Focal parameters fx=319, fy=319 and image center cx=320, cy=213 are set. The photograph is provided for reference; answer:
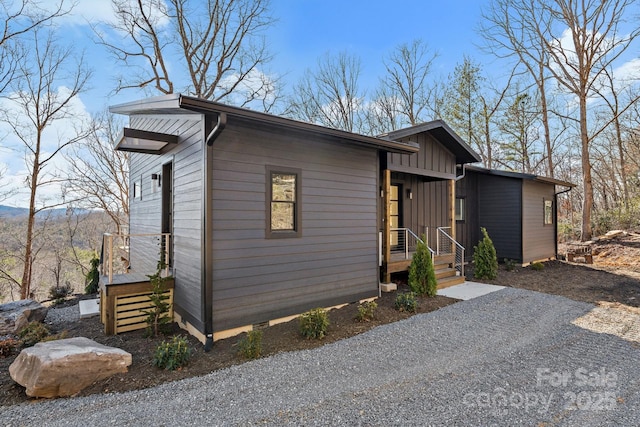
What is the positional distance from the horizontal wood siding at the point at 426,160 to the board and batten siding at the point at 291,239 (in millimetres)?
1133

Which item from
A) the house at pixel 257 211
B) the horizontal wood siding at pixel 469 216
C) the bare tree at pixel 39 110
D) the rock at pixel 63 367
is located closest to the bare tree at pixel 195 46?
the bare tree at pixel 39 110

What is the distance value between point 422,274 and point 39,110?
1437cm

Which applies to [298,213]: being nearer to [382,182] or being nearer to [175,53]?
[382,182]

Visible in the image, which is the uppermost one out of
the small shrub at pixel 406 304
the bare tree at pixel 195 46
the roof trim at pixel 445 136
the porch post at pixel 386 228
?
the bare tree at pixel 195 46

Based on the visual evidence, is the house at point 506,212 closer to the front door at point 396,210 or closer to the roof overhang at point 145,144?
the front door at point 396,210

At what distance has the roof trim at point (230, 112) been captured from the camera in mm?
3762

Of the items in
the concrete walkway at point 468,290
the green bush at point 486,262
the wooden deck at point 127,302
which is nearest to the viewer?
the wooden deck at point 127,302

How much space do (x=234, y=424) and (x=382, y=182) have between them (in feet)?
19.6

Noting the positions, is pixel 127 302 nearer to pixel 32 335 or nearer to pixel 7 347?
pixel 32 335

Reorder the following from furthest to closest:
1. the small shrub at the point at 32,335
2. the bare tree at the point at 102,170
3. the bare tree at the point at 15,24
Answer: the bare tree at the point at 102,170
the bare tree at the point at 15,24
the small shrub at the point at 32,335

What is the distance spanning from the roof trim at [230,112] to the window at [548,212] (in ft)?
28.4

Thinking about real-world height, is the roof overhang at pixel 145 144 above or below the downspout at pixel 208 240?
above

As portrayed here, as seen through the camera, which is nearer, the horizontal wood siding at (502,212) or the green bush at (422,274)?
the green bush at (422,274)

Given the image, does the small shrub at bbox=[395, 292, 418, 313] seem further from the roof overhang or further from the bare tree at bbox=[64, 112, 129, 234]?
the bare tree at bbox=[64, 112, 129, 234]
